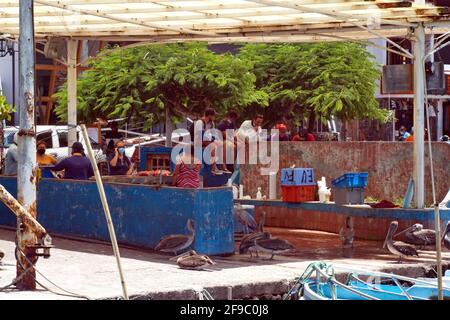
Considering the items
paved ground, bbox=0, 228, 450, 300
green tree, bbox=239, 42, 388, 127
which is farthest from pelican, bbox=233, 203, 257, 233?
green tree, bbox=239, 42, 388, 127

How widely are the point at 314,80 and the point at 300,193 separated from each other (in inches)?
621

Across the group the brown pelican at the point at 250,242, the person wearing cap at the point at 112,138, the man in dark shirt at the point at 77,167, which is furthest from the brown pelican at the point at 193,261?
the person wearing cap at the point at 112,138

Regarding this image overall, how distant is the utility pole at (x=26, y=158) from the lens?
13.3m

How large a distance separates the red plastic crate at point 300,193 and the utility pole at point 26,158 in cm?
986

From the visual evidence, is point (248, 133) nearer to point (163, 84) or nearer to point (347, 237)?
point (347, 237)

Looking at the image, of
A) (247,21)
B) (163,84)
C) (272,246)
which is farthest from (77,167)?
(163,84)

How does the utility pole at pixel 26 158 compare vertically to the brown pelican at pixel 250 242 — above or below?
above

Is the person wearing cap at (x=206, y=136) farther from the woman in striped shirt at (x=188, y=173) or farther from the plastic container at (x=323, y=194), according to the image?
the plastic container at (x=323, y=194)

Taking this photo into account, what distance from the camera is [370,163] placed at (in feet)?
77.0

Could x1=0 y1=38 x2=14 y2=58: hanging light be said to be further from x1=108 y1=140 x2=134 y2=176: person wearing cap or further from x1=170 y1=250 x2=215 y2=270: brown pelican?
x1=170 y1=250 x2=215 y2=270: brown pelican

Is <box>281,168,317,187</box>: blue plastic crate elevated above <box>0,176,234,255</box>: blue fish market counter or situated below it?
above

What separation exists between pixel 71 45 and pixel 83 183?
16.4ft

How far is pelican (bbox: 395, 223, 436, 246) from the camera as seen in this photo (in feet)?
60.6

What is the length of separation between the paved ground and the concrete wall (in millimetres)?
3608
